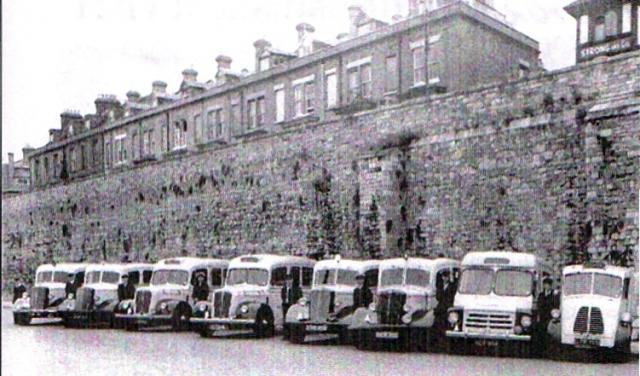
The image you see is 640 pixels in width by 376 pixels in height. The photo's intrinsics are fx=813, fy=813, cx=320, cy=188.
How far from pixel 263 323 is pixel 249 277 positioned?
0.87 meters

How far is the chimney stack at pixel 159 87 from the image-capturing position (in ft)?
93.5

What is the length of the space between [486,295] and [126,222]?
575 inches

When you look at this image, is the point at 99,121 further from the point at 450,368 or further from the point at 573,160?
the point at 450,368

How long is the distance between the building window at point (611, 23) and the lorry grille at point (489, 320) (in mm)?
14589

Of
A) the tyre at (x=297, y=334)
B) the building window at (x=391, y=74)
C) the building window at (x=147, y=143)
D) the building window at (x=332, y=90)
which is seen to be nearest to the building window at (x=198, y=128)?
the building window at (x=147, y=143)

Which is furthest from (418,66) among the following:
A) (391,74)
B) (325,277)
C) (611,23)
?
(325,277)

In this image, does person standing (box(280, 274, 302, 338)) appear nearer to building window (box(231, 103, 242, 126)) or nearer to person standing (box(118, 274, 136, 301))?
person standing (box(118, 274, 136, 301))

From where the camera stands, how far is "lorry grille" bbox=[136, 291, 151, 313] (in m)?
14.8

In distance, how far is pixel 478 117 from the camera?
15516 millimetres

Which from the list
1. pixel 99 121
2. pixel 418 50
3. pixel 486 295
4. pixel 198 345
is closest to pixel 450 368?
pixel 486 295

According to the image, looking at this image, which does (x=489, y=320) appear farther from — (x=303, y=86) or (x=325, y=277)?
(x=303, y=86)

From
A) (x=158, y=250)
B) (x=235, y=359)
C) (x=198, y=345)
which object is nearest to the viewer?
(x=235, y=359)

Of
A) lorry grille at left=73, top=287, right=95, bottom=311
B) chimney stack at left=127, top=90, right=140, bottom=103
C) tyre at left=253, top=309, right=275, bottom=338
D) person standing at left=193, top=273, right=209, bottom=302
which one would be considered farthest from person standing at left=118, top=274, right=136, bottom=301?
chimney stack at left=127, top=90, right=140, bottom=103

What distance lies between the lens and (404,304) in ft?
36.8
